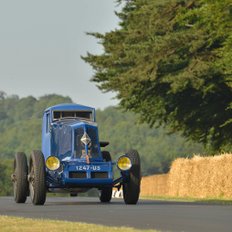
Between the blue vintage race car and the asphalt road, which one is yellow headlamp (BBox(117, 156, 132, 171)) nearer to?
the blue vintage race car

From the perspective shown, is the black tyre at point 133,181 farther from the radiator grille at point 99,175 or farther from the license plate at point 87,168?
the license plate at point 87,168

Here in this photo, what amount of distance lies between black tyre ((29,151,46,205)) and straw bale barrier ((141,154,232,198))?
16954 millimetres

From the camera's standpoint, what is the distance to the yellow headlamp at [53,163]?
2656cm

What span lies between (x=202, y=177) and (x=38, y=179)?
2059 centimetres

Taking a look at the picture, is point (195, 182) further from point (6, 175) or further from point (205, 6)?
point (6, 175)

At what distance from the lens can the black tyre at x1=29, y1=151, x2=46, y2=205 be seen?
2648 cm

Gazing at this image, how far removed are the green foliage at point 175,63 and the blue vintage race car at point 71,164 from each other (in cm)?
1490

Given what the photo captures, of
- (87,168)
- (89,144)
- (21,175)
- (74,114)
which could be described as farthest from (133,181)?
(74,114)

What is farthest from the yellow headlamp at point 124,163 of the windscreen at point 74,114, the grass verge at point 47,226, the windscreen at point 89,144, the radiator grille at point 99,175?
the grass verge at point 47,226

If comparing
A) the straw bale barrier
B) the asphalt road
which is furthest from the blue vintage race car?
the straw bale barrier

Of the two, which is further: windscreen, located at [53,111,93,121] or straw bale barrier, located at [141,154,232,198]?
straw bale barrier, located at [141,154,232,198]

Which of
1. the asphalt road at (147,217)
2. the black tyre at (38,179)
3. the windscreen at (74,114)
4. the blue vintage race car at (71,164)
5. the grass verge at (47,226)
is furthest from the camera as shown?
the windscreen at (74,114)

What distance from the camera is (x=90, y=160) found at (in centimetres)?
2744

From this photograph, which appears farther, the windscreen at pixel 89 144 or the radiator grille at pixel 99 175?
the windscreen at pixel 89 144
